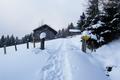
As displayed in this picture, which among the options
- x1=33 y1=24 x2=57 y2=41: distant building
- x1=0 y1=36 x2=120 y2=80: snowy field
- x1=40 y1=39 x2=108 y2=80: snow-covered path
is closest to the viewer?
x1=0 y1=36 x2=120 y2=80: snowy field

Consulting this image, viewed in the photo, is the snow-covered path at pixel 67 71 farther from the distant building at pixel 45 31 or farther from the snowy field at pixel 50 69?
the distant building at pixel 45 31

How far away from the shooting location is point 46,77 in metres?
12.5

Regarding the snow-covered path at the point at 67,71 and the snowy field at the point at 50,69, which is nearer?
the snowy field at the point at 50,69

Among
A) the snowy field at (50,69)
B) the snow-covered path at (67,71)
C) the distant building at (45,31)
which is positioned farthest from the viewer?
the distant building at (45,31)

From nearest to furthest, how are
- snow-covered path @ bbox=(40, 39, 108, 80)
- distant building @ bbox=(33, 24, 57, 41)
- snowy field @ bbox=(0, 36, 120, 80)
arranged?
1. snowy field @ bbox=(0, 36, 120, 80)
2. snow-covered path @ bbox=(40, 39, 108, 80)
3. distant building @ bbox=(33, 24, 57, 41)

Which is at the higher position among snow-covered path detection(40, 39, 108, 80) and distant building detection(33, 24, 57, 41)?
distant building detection(33, 24, 57, 41)

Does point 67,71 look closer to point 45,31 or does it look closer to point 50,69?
point 50,69

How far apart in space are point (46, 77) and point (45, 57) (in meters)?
5.53

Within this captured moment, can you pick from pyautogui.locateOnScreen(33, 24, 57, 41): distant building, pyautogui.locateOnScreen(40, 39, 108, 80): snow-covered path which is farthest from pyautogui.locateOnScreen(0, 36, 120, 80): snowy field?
pyautogui.locateOnScreen(33, 24, 57, 41): distant building

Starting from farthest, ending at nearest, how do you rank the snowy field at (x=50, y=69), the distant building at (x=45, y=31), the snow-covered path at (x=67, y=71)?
1. the distant building at (x=45, y=31)
2. the snow-covered path at (x=67, y=71)
3. the snowy field at (x=50, y=69)

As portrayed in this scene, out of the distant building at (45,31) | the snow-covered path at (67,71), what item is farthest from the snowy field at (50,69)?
the distant building at (45,31)

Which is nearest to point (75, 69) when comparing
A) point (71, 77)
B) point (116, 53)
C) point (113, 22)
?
point (71, 77)

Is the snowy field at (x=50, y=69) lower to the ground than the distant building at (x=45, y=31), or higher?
lower

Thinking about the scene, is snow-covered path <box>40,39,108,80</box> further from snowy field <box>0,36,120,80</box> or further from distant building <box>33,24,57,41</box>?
distant building <box>33,24,57,41</box>
